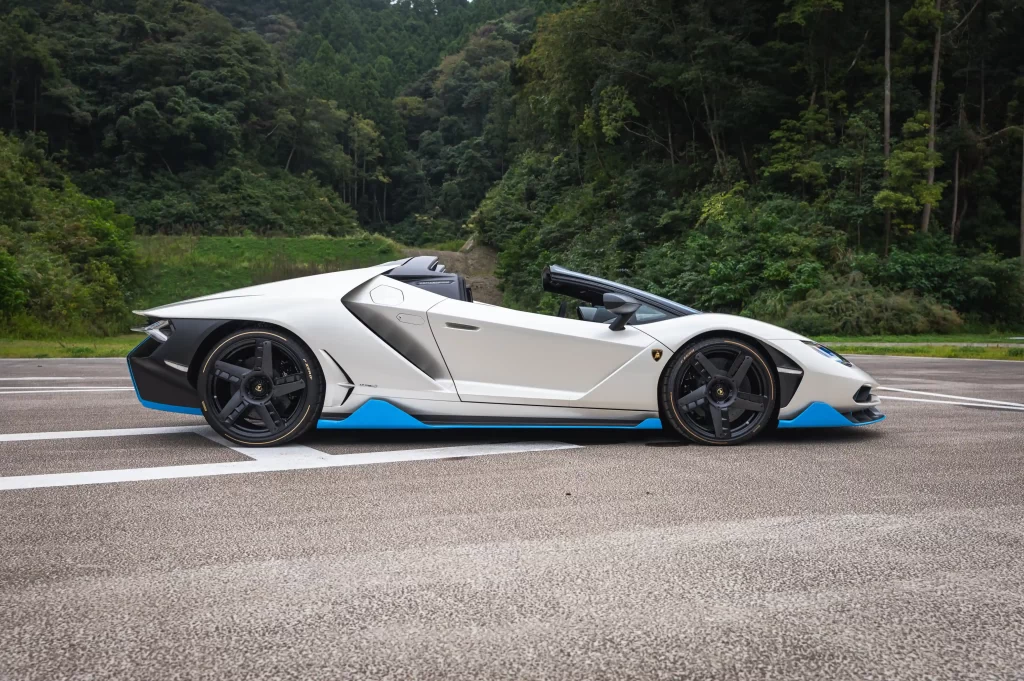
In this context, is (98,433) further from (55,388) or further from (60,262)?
(60,262)

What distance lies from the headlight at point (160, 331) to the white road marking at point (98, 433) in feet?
2.43

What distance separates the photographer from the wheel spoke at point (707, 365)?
5035mm

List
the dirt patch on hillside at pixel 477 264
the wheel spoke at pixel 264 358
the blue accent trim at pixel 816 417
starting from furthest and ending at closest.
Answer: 1. the dirt patch on hillside at pixel 477 264
2. the blue accent trim at pixel 816 417
3. the wheel spoke at pixel 264 358

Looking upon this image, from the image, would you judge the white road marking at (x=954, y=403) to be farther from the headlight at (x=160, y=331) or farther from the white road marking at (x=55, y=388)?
the white road marking at (x=55, y=388)

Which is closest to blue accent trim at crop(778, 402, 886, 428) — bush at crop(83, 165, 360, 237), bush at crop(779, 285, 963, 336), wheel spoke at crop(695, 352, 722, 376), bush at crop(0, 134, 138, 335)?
wheel spoke at crop(695, 352, 722, 376)

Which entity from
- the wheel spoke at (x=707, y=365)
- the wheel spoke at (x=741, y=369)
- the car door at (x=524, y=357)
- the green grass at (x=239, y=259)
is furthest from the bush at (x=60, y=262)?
the wheel spoke at (x=741, y=369)

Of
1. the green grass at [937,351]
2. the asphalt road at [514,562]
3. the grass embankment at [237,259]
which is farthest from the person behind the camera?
the grass embankment at [237,259]

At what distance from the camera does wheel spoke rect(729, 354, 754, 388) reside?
5.07m

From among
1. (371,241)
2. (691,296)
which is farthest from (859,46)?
(371,241)

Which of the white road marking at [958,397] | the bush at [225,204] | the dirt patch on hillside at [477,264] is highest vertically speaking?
the bush at [225,204]

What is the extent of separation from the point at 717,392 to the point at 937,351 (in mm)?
12179

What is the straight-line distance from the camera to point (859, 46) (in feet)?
96.1

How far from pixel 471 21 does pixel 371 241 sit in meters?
71.3

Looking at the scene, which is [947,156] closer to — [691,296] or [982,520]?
[691,296]
